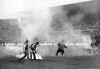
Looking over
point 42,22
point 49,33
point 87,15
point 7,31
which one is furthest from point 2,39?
point 87,15

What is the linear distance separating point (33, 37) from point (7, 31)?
9989mm

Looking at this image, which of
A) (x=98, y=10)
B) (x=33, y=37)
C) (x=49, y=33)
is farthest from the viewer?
(x=49, y=33)

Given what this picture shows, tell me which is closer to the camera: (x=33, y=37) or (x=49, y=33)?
(x=33, y=37)

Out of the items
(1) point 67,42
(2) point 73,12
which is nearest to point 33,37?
(1) point 67,42

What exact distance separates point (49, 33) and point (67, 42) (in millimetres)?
4362

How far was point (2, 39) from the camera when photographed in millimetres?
41656

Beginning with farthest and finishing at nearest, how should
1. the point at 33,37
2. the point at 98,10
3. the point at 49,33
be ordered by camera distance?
the point at 49,33, the point at 98,10, the point at 33,37

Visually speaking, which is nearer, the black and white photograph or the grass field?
the grass field

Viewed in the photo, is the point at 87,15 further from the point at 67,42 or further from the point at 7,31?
the point at 7,31

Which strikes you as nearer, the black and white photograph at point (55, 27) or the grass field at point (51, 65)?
the grass field at point (51, 65)

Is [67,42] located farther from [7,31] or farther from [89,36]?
[7,31]

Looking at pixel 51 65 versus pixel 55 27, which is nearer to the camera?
pixel 51 65

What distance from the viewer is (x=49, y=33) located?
130 feet

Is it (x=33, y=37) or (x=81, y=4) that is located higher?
(x=81, y=4)
